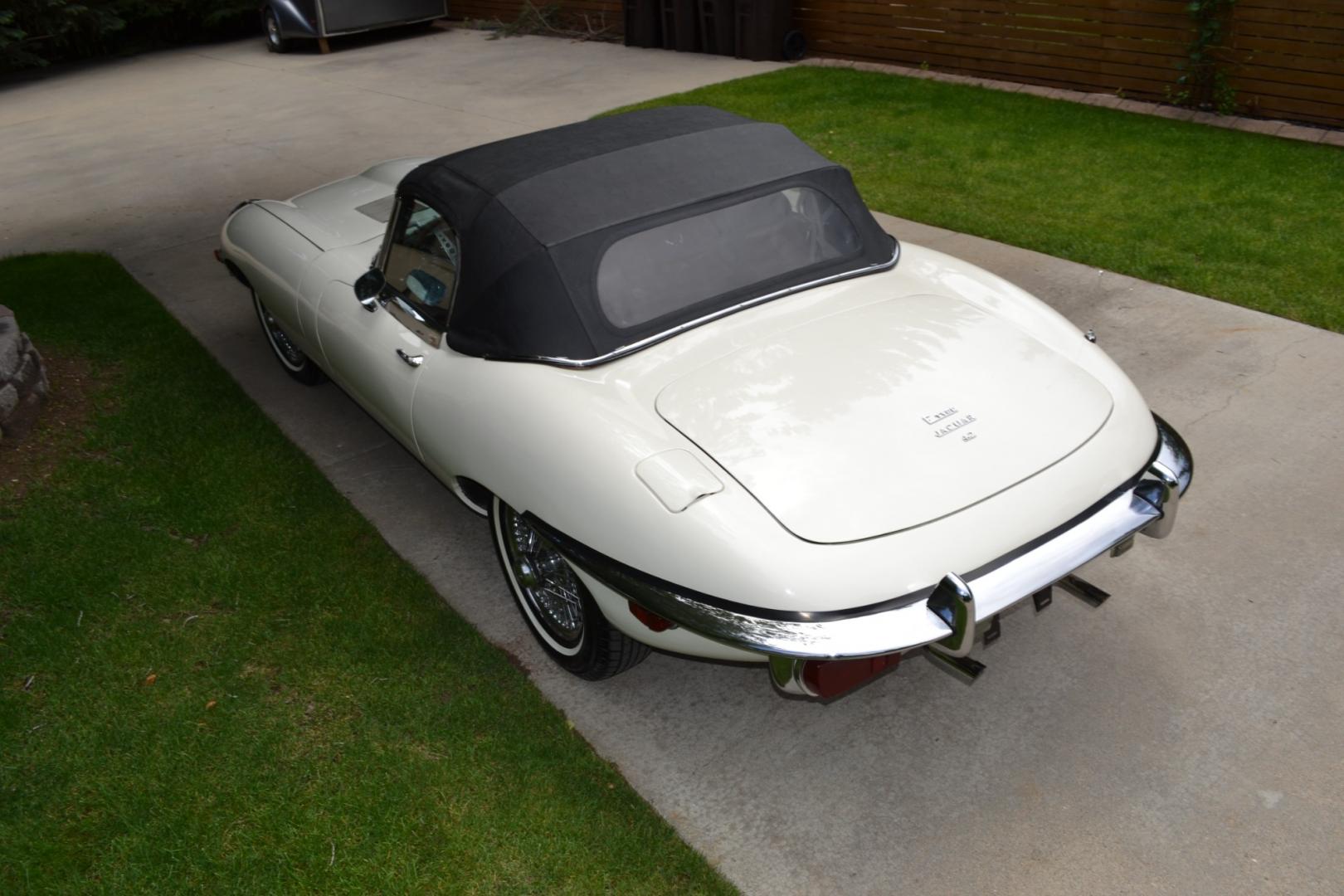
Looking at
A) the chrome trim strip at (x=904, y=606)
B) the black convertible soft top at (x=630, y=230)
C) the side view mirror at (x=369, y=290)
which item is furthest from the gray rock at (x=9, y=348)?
the chrome trim strip at (x=904, y=606)

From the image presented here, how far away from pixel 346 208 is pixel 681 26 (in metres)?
9.09

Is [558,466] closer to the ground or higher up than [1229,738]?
higher up

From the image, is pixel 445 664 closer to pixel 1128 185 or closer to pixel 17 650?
pixel 17 650

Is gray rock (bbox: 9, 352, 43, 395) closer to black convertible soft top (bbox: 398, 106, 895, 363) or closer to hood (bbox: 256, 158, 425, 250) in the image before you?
hood (bbox: 256, 158, 425, 250)

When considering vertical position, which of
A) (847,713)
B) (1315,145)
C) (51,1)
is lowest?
(847,713)

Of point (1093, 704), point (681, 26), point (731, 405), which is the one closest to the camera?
point (731, 405)

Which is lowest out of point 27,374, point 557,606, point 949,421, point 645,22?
point 557,606

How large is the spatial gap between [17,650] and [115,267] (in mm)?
4500

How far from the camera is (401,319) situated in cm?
403

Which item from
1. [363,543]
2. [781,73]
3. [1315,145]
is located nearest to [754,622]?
[363,543]

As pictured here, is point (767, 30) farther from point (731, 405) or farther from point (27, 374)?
point (731, 405)

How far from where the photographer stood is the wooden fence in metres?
8.36

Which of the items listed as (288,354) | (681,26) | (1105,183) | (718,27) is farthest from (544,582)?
(681,26)

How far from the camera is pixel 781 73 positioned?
11.6 meters
